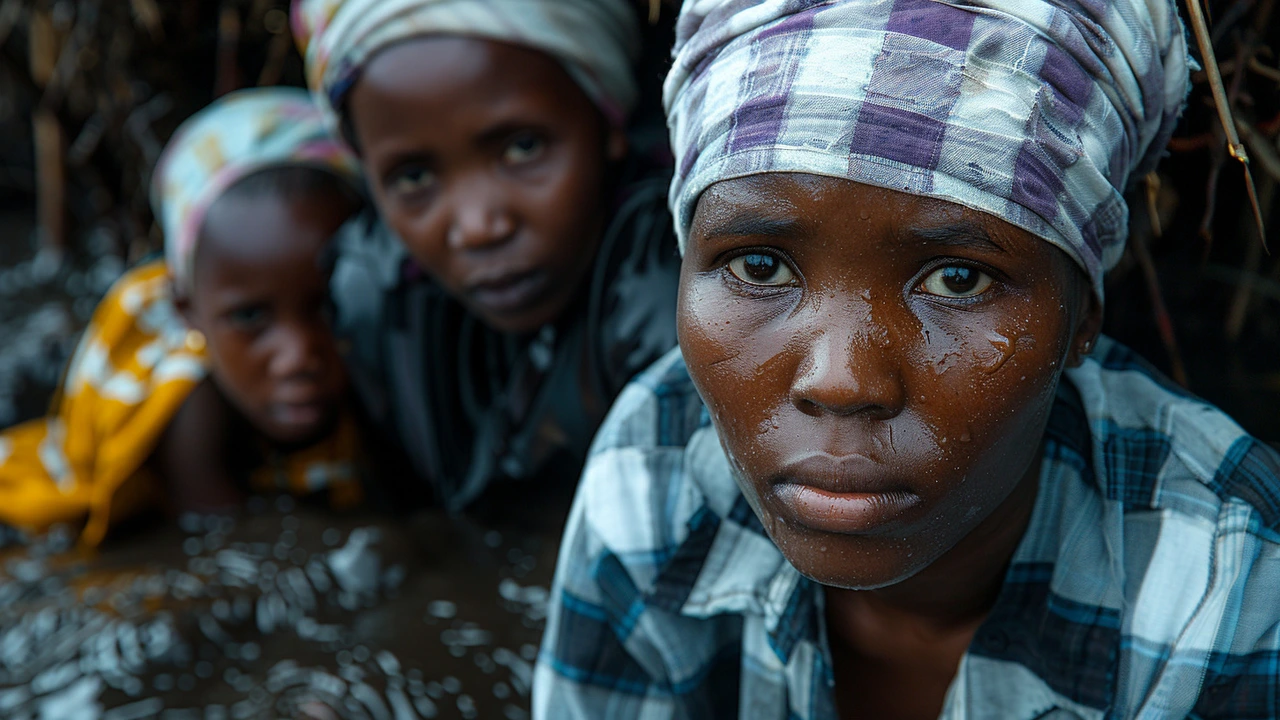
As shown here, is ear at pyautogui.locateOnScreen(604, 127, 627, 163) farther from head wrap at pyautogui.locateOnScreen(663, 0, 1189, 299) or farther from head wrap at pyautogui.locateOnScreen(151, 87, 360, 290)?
head wrap at pyautogui.locateOnScreen(663, 0, 1189, 299)

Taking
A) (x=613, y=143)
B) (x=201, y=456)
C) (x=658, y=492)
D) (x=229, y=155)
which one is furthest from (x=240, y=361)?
(x=658, y=492)

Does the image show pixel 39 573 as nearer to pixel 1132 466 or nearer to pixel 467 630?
pixel 467 630

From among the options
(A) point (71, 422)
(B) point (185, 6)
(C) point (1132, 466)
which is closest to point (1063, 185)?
(C) point (1132, 466)

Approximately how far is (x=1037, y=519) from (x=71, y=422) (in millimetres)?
2290

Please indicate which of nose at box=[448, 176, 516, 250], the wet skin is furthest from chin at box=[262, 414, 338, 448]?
the wet skin

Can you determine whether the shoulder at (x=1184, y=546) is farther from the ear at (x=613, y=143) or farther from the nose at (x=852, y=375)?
the ear at (x=613, y=143)

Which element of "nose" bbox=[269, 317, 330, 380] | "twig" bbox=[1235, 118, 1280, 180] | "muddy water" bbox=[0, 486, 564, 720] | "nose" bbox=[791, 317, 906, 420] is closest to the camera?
"nose" bbox=[791, 317, 906, 420]

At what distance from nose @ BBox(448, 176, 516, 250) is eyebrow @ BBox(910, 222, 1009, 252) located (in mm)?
1037

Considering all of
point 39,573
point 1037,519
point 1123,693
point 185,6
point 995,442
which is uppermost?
point 185,6

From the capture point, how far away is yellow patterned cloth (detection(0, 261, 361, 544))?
2426mm

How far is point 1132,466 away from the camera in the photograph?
113cm

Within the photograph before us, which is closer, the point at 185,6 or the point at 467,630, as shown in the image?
the point at 467,630

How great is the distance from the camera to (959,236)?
2.99 ft

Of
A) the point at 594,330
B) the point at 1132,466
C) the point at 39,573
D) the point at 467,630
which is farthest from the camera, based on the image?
the point at 39,573
